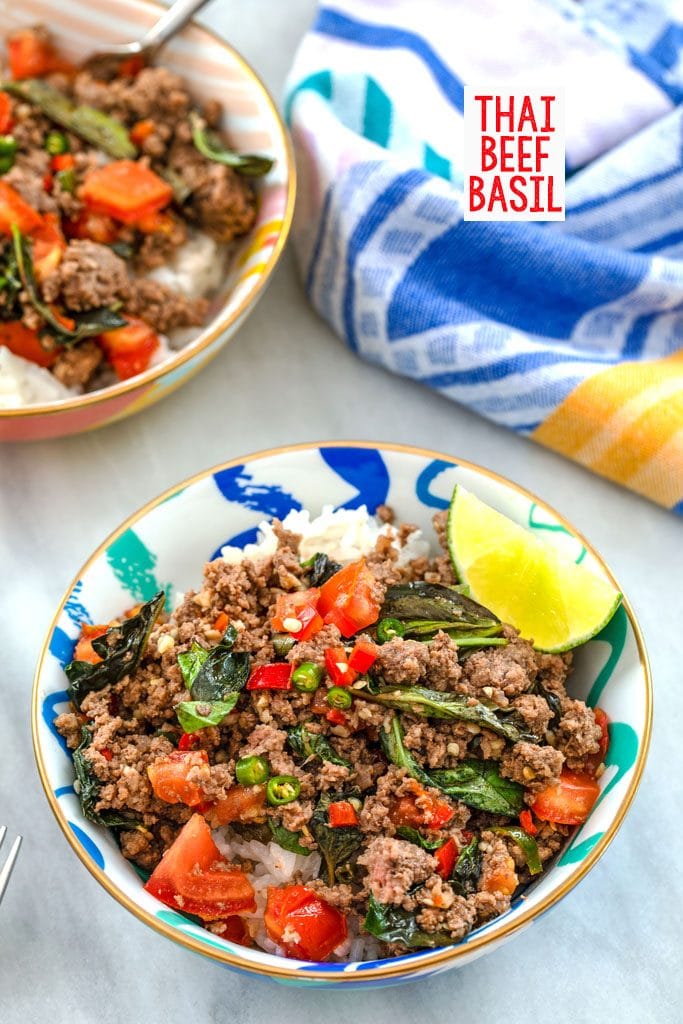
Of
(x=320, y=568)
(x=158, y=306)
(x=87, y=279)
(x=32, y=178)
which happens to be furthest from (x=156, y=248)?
(x=320, y=568)

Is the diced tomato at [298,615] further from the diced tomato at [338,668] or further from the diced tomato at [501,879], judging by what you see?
the diced tomato at [501,879]

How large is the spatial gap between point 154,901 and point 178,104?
2.75 m

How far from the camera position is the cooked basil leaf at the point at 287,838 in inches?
106

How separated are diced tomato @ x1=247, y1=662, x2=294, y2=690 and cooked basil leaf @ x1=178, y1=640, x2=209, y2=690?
0.49ft

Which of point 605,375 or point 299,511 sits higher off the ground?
point 605,375

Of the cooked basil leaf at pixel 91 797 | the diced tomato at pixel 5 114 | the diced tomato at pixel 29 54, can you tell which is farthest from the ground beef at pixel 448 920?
the diced tomato at pixel 29 54

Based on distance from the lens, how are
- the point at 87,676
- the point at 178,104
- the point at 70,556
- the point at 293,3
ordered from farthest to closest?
1. the point at 293,3
2. the point at 178,104
3. the point at 70,556
4. the point at 87,676

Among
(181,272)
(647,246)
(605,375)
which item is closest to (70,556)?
(181,272)

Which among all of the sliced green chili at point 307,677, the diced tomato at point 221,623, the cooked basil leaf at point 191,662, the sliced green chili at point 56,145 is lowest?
the cooked basil leaf at point 191,662

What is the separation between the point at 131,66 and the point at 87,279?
3.30 feet

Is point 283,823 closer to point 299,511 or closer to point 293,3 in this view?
point 299,511

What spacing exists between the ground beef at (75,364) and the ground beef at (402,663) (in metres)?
1.53

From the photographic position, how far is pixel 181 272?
3863 mm

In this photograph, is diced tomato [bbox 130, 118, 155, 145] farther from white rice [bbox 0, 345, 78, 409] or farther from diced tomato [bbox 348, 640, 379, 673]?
diced tomato [bbox 348, 640, 379, 673]
